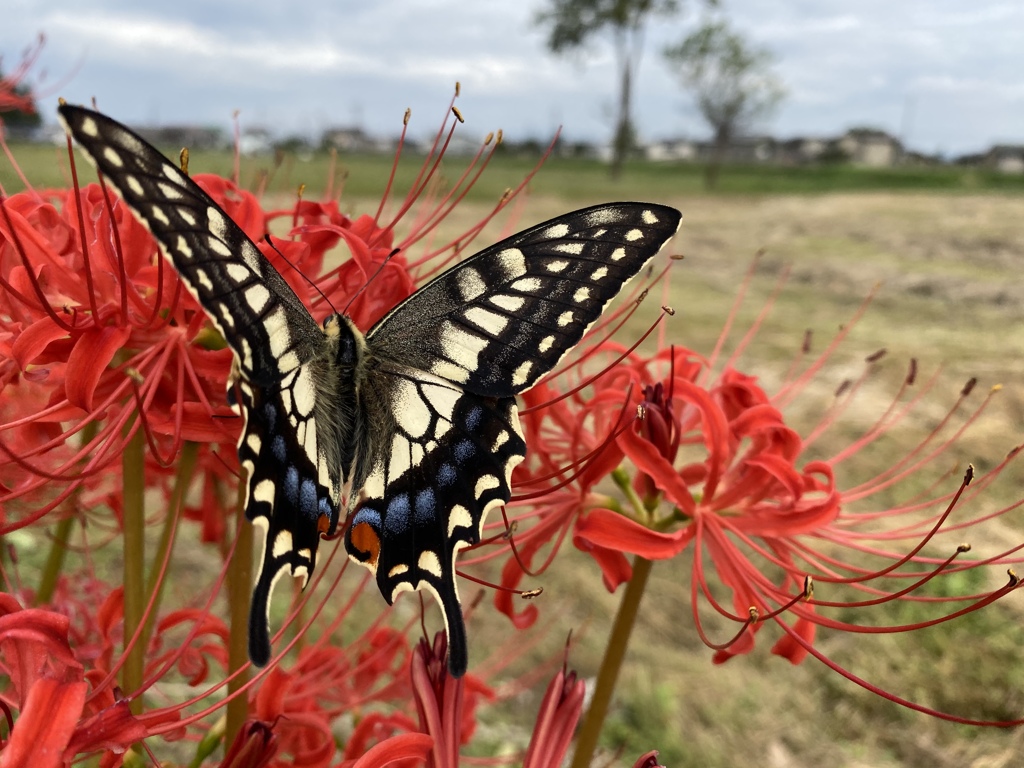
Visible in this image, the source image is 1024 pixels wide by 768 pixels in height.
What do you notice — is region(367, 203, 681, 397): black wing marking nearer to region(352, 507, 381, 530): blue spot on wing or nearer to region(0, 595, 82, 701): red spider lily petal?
region(352, 507, 381, 530): blue spot on wing

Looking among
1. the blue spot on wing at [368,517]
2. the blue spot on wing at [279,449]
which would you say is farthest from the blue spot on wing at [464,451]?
the blue spot on wing at [279,449]

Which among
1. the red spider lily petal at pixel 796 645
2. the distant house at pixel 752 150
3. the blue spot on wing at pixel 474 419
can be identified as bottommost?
the distant house at pixel 752 150

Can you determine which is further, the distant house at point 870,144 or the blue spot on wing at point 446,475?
the distant house at point 870,144

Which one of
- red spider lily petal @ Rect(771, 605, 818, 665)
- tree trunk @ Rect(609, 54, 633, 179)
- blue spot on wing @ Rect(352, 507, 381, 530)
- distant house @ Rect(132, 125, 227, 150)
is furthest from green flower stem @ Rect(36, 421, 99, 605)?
tree trunk @ Rect(609, 54, 633, 179)

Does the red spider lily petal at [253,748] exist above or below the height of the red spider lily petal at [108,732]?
below

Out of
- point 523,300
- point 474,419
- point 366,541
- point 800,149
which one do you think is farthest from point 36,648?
point 800,149

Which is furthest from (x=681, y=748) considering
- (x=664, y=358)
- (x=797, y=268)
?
(x=797, y=268)

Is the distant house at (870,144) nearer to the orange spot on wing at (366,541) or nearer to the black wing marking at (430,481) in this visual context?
the black wing marking at (430,481)
